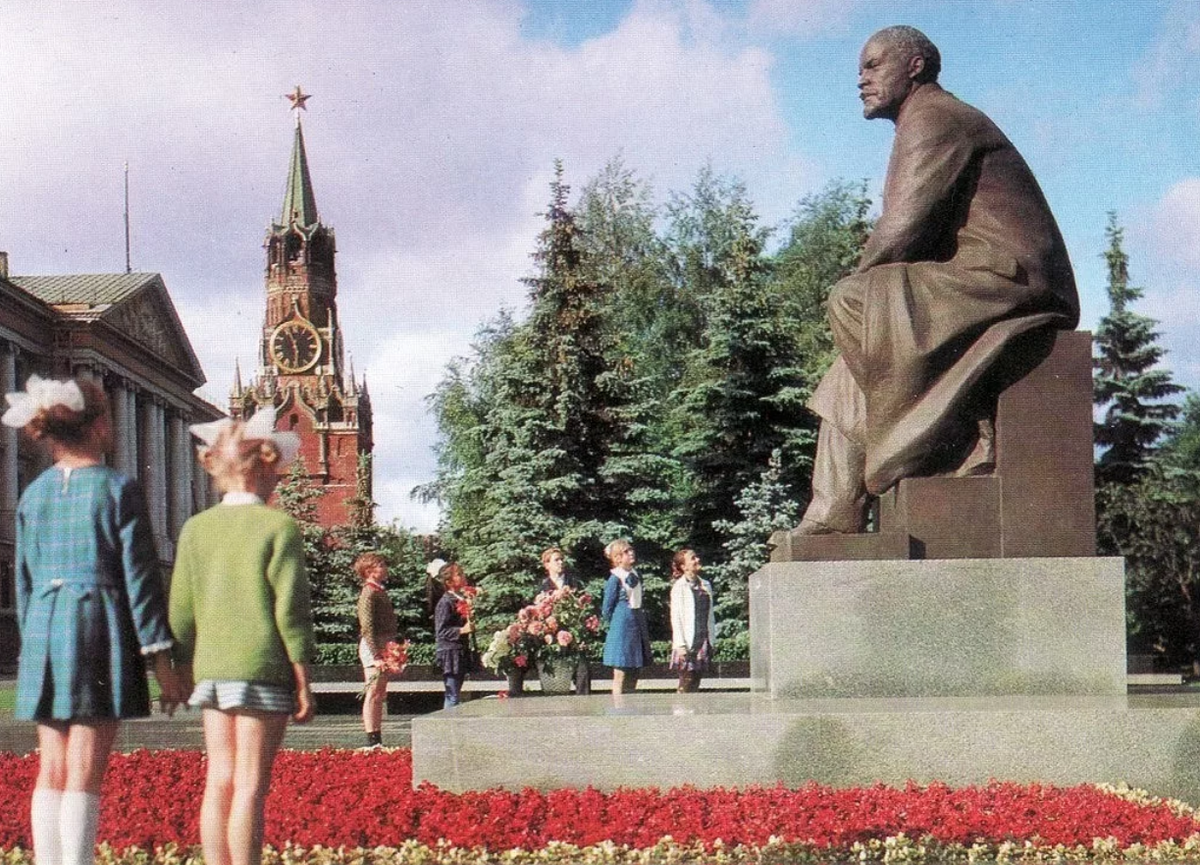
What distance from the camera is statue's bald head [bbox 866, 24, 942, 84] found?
8.52m

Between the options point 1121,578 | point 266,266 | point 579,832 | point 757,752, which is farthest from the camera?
point 266,266

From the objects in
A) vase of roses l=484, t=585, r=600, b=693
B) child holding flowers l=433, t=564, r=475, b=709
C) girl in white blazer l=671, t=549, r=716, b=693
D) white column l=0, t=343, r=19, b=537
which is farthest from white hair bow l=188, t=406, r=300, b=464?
white column l=0, t=343, r=19, b=537

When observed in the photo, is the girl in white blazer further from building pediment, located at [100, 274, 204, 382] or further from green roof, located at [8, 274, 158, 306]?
green roof, located at [8, 274, 158, 306]

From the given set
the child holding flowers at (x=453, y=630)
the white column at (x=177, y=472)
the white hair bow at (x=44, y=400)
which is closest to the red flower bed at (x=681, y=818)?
the white hair bow at (x=44, y=400)

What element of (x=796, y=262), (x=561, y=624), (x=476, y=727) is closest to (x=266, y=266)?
(x=796, y=262)

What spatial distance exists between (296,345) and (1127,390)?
8833cm

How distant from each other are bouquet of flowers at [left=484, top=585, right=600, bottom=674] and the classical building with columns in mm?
43208

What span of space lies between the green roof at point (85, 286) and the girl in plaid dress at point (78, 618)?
6932cm

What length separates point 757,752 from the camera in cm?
688

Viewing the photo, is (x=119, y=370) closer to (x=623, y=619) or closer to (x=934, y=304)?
(x=623, y=619)

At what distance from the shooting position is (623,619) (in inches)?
554

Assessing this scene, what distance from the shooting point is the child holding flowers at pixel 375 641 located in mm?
12836

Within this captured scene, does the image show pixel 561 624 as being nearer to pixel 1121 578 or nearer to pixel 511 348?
pixel 1121 578

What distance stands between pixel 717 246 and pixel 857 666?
112ft
